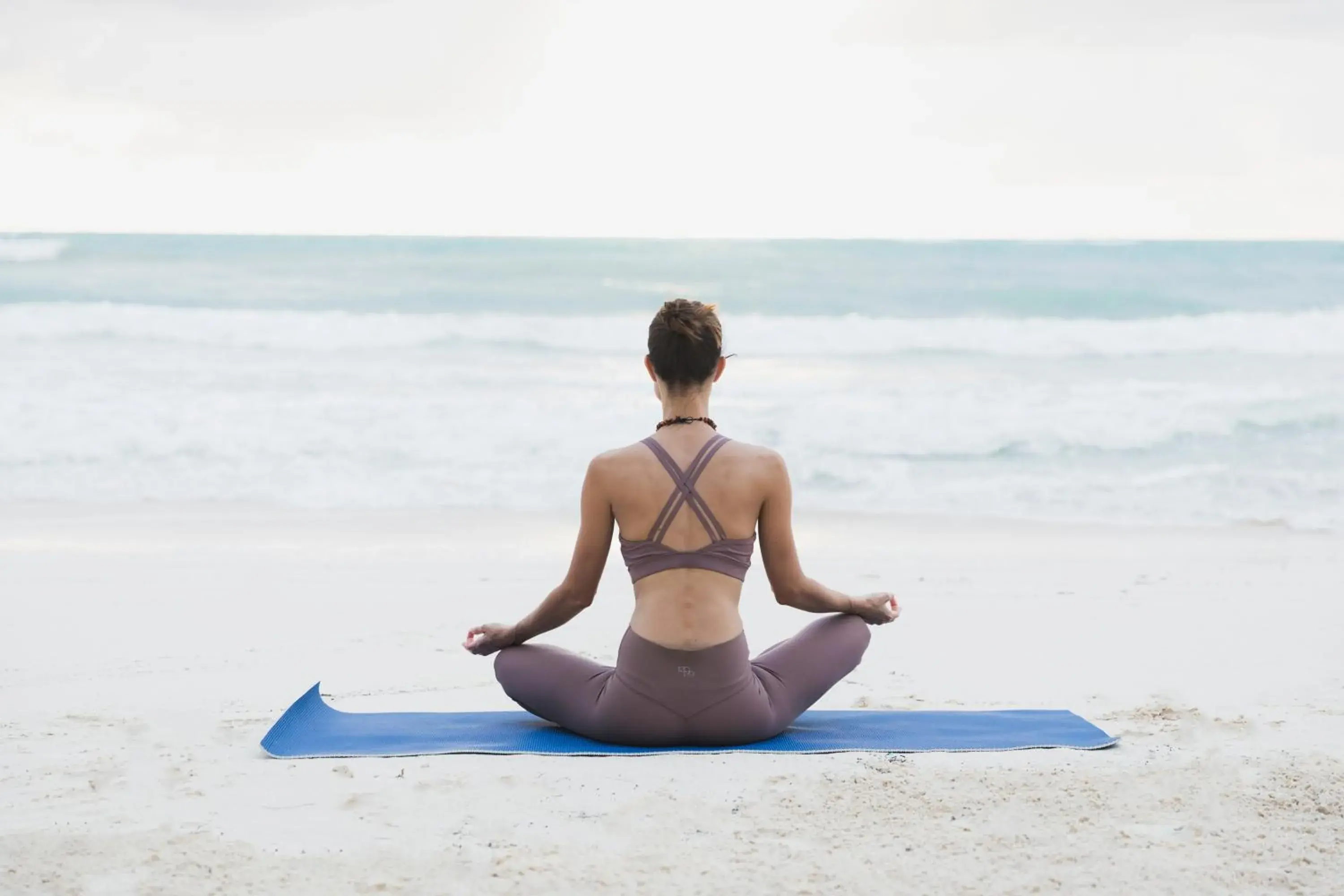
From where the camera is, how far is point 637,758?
11.8ft

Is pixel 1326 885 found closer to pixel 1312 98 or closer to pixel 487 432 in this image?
pixel 487 432

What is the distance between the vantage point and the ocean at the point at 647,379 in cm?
984

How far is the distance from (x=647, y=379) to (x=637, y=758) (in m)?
12.9

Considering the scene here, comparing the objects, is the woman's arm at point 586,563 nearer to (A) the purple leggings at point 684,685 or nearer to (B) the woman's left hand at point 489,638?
(B) the woman's left hand at point 489,638

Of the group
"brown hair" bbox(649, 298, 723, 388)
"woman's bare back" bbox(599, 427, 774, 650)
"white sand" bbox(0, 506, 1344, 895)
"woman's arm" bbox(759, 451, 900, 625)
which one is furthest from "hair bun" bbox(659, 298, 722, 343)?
"white sand" bbox(0, 506, 1344, 895)

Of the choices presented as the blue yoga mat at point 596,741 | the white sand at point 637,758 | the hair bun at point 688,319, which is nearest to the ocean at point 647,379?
the white sand at point 637,758

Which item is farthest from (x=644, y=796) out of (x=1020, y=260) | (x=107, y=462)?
A: (x=1020, y=260)

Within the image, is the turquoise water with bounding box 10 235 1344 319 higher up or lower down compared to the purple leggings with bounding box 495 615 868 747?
higher up

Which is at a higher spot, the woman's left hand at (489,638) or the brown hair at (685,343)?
the brown hair at (685,343)

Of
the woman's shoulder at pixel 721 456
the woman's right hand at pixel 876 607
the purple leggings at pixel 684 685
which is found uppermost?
the woman's shoulder at pixel 721 456

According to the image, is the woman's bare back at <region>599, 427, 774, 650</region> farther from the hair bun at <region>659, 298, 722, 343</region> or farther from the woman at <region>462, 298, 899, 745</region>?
the hair bun at <region>659, 298, 722, 343</region>

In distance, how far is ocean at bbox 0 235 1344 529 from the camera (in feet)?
32.3

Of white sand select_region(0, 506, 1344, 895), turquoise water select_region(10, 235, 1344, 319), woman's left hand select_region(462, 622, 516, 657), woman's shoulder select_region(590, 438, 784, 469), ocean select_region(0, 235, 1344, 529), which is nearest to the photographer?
white sand select_region(0, 506, 1344, 895)

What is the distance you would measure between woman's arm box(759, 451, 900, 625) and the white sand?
45 centimetres
